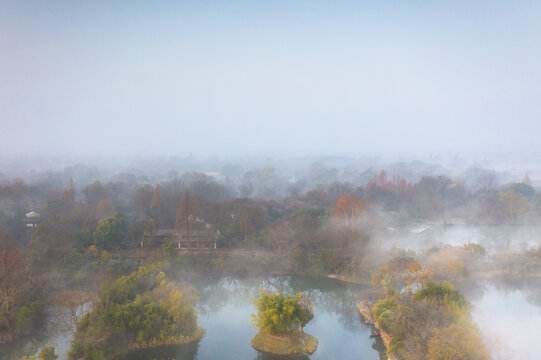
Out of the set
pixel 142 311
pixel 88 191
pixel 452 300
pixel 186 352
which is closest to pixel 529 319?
pixel 452 300

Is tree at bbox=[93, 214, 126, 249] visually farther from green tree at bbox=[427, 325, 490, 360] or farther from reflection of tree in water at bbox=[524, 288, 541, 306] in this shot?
reflection of tree in water at bbox=[524, 288, 541, 306]

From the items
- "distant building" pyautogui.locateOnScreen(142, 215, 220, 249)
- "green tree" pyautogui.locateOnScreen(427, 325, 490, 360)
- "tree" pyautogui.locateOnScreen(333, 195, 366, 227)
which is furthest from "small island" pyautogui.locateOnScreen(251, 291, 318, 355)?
"tree" pyautogui.locateOnScreen(333, 195, 366, 227)

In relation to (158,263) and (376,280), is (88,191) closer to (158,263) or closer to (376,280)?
(158,263)

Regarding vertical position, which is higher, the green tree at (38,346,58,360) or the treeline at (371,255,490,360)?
the treeline at (371,255,490,360)

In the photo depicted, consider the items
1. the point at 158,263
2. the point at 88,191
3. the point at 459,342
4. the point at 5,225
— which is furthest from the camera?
the point at 88,191

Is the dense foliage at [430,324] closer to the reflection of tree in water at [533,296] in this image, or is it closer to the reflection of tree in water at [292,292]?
the reflection of tree in water at [292,292]

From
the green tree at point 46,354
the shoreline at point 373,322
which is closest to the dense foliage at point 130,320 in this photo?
the green tree at point 46,354
